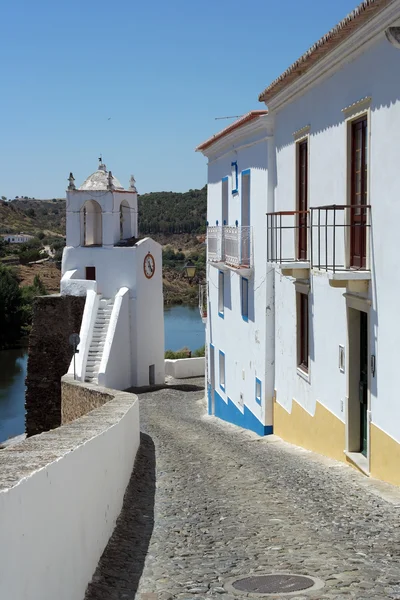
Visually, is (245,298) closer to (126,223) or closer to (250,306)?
(250,306)

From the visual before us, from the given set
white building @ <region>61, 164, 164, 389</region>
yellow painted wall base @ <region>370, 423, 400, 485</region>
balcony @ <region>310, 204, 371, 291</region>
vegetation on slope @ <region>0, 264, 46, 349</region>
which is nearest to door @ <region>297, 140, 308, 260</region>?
balcony @ <region>310, 204, 371, 291</region>

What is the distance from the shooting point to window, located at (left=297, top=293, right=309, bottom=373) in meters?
12.1

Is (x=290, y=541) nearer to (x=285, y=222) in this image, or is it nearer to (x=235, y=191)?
(x=285, y=222)

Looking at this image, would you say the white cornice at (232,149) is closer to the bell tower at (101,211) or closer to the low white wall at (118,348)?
the low white wall at (118,348)

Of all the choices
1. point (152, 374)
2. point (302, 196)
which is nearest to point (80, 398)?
point (302, 196)

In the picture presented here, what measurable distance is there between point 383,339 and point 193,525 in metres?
2.83

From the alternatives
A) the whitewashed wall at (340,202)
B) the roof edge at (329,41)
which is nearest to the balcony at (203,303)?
the whitewashed wall at (340,202)

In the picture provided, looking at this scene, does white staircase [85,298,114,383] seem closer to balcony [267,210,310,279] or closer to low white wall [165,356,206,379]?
low white wall [165,356,206,379]

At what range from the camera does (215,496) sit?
26.4ft

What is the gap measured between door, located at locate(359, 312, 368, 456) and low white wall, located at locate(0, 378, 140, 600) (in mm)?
3347

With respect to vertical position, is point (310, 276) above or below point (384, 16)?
below

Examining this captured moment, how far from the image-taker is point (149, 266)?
2608cm

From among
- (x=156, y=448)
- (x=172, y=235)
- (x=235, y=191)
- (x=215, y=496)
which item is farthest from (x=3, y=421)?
(x=172, y=235)

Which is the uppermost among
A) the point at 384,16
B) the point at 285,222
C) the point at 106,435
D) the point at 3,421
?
the point at 384,16
